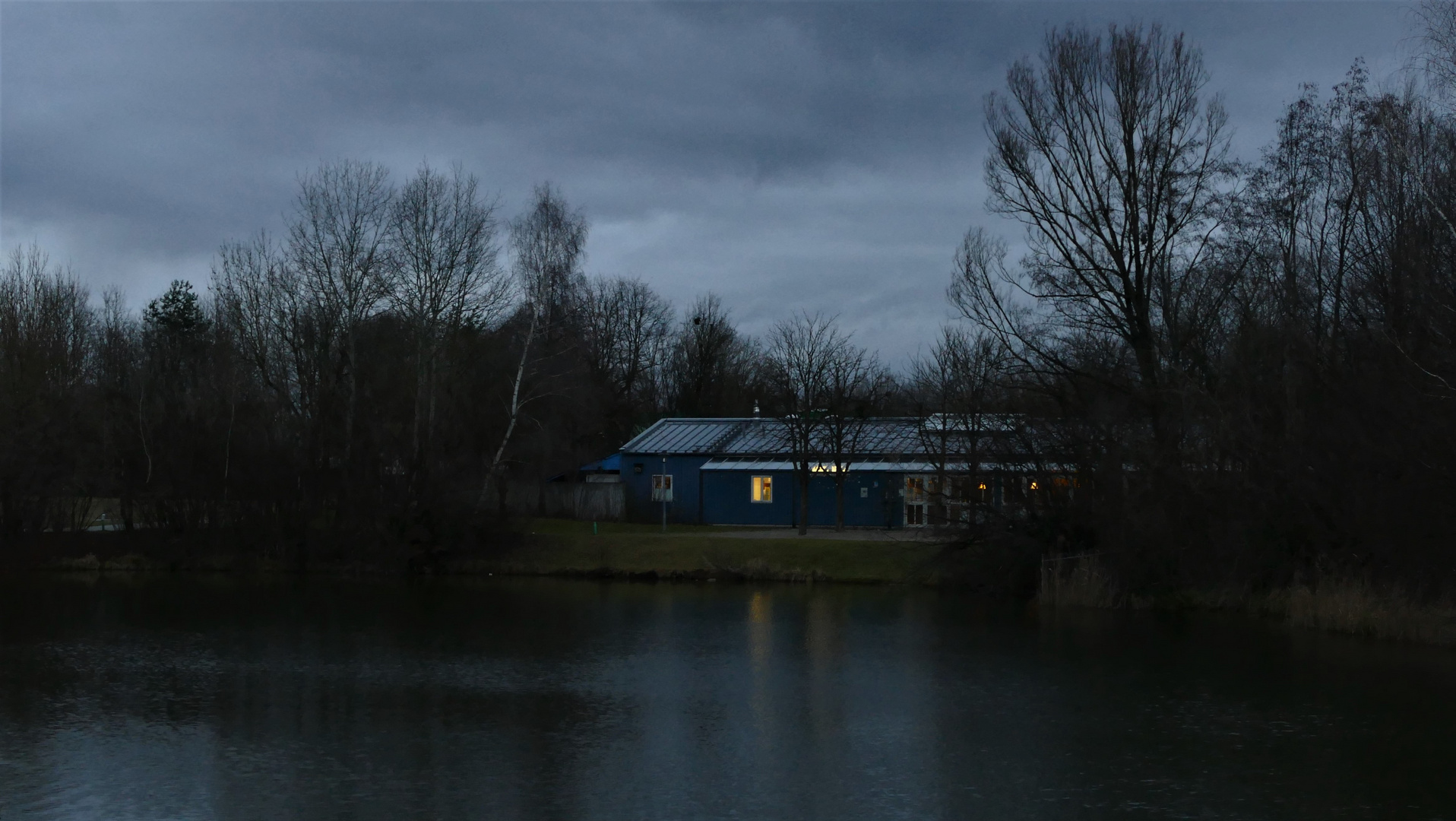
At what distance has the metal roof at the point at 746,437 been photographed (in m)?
45.1

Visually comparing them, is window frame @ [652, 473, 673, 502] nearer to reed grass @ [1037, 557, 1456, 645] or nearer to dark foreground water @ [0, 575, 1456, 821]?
dark foreground water @ [0, 575, 1456, 821]

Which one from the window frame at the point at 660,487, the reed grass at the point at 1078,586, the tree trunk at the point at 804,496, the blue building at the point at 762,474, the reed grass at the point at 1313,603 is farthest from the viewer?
the window frame at the point at 660,487

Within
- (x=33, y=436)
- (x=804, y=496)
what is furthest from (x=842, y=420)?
(x=33, y=436)

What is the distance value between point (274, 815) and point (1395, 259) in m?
22.7

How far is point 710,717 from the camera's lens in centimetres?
1608

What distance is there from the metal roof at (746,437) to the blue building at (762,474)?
0.13 feet

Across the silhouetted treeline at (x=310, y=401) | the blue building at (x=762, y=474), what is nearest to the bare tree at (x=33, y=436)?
the silhouetted treeline at (x=310, y=401)

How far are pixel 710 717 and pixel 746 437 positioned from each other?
3269 cm

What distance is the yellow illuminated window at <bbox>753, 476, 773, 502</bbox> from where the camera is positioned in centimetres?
4600

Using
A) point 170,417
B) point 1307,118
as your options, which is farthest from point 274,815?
point 170,417

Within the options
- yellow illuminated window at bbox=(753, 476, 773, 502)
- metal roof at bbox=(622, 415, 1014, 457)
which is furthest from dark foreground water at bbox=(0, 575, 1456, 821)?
yellow illuminated window at bbox=(753, 476, 773, 502)

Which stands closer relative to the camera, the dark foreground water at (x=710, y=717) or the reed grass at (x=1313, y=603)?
the dark foreground water at (x=710, y=717)

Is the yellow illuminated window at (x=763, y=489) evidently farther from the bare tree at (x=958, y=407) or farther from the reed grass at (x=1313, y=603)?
the reed grass at (x=1313, y=603)

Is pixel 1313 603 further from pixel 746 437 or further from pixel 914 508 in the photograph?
pixel 746 437
